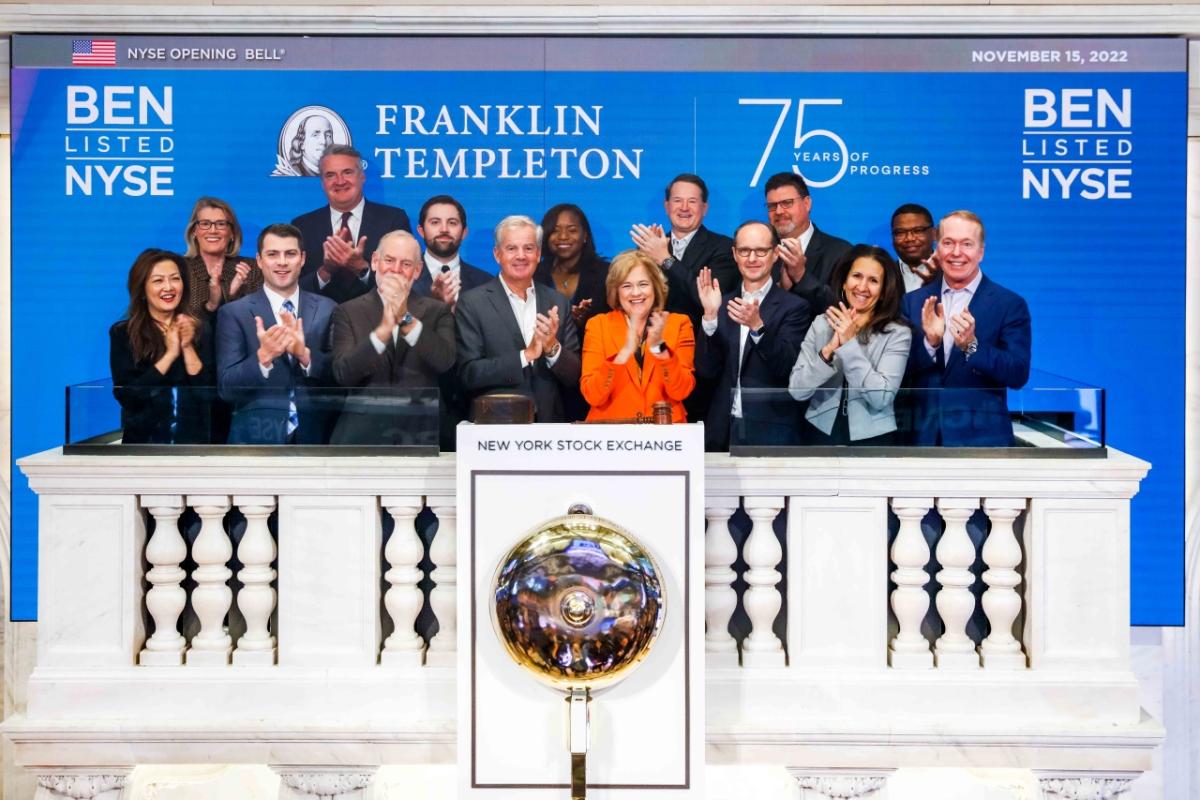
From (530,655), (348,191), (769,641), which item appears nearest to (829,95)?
(348,191)

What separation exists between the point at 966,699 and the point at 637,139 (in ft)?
9.24

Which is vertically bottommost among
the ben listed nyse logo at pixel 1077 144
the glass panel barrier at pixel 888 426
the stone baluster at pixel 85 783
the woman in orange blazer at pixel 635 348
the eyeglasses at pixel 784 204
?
the stone baluster at pixel 85 783

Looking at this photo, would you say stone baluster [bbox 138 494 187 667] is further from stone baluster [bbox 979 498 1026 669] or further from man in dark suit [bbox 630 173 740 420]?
man in dark suit [bbox 630 173 740 420]

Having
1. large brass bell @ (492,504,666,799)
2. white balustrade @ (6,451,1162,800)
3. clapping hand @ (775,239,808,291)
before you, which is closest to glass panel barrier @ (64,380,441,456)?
white balustrade @ (6,451,1162,800)

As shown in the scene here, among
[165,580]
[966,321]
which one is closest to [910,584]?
[165,580]

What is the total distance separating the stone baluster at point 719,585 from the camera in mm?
2459

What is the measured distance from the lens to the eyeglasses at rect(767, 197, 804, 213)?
15.3 ft

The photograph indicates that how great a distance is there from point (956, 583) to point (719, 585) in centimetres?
49

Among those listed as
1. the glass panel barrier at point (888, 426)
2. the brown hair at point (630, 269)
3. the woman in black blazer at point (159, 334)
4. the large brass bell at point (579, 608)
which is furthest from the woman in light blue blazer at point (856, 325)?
the large brass bell at point (579, 608)

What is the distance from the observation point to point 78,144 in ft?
15.2

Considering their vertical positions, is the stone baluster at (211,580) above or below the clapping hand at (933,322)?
below

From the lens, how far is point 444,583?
97.1 inches

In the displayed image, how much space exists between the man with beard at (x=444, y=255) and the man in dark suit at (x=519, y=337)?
0.17ft

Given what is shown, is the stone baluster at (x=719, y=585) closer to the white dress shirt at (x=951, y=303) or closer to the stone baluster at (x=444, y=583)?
the stone baluster at (x=444, y=583)
